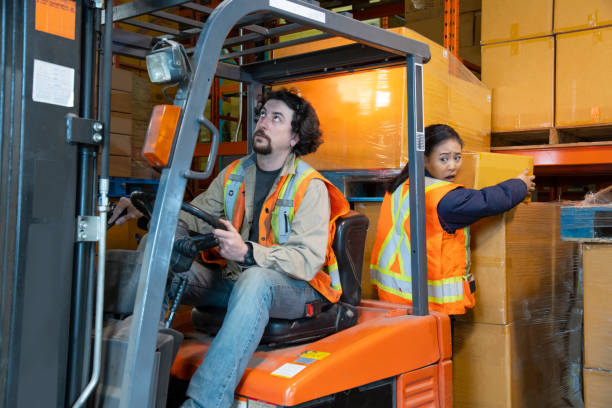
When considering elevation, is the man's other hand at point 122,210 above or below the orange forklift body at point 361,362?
above

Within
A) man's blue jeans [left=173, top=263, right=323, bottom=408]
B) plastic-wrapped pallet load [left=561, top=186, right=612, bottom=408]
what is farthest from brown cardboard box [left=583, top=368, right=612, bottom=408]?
man's blue jeans [left=173, top=263, right=323, bottom=408]

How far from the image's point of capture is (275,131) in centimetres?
307

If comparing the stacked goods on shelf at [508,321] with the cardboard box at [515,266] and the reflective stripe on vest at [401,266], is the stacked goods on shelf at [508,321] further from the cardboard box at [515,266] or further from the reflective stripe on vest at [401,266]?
the reflective stripe on vest at [401,266]

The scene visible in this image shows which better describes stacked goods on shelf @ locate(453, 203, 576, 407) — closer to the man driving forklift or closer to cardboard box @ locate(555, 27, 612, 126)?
cardboard box @ locate(555, 27, 612, 126)

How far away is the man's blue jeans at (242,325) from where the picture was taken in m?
2.28

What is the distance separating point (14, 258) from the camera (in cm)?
180

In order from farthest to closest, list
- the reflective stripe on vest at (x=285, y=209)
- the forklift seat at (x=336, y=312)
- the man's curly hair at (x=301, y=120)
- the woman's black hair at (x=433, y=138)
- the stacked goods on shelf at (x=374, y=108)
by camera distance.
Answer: the stacked goods on shelf at (x=374, y=108), the woman's black hair at (x=433, y=138), the man's curly hair at (x=301, y=120), the reflective stripe on vest at (x=285, y=209), the forklift seat at (x=336, y=312)

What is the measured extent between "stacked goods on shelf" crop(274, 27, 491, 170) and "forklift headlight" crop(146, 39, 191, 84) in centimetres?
224

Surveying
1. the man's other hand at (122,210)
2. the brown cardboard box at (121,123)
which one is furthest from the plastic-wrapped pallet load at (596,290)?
the brown cardboard box at (121,123)

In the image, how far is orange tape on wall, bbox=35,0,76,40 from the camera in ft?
6.07

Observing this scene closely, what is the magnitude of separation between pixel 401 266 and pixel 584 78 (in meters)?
2.51

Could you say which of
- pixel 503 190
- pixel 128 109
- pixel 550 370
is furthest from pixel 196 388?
pixel 128 109

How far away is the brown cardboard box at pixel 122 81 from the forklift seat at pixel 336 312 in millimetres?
3397

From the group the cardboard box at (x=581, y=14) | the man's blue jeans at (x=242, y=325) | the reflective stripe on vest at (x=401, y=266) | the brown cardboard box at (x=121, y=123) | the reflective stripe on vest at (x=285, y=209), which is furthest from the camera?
the brown cardboard box at (x=121, y=123)
